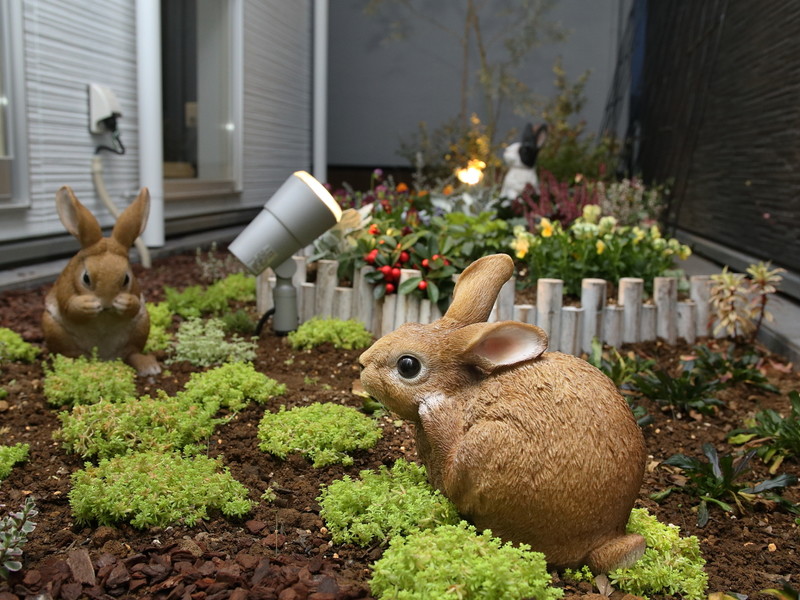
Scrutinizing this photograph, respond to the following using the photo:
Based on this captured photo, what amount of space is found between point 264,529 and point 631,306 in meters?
3.18

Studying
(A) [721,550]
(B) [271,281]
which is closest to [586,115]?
(B) [271,281]

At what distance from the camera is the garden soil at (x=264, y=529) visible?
1.96 meters

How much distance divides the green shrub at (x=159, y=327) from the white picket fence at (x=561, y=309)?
69cm

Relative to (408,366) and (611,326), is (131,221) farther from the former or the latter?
(611,326)

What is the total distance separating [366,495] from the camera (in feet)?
7.64

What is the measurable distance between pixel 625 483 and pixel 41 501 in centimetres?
194

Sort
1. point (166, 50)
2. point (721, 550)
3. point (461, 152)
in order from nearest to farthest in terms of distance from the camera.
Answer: point (721, 550)
point (166, 50)
point (461, 152)

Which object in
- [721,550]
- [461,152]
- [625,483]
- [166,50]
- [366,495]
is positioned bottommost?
[721,550]

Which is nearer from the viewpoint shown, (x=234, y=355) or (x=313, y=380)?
(x=313, y=380)

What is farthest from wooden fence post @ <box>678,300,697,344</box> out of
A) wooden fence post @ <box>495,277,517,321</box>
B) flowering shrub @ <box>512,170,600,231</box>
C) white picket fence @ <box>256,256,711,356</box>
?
flowering shrub @ <box>512,170,600,231</box>

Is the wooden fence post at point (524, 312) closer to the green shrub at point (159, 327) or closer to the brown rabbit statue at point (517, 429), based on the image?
the green shrub at point (159, 327)

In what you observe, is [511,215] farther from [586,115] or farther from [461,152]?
[586,115]

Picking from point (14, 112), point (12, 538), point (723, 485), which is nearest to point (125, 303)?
point (12, 538)

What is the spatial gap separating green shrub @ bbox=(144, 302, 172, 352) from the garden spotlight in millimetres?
681
